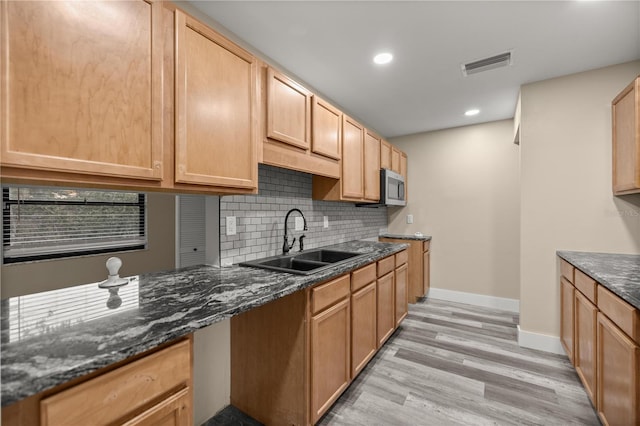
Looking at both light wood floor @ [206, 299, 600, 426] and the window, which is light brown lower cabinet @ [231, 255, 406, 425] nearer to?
light wood floor @ [206, 299, 600, 426]

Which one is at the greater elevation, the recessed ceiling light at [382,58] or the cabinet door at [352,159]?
the recessed ceiling light at [382,58]

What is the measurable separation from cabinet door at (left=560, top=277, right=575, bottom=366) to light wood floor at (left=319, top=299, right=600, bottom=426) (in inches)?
7.6

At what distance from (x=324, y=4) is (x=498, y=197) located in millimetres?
3315

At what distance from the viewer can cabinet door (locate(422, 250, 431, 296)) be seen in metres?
3.82

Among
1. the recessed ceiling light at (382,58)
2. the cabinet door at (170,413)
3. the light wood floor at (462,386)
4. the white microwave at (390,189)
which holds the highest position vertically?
the recessed ceiling light at (382,58)

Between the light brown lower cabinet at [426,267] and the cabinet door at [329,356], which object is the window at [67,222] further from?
the light brown lower cabinet at [426,267]

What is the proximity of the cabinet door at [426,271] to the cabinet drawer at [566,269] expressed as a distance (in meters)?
1.55

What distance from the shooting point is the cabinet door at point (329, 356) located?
157 cm

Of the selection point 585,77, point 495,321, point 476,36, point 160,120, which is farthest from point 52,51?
point 495,321

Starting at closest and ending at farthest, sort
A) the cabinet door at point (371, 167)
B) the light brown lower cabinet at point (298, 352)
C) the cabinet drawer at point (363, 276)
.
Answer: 1. the light brown lower cabinet at point (298, 352)
2. the cabinet drawer at point (363, 276)
3. the cabinet door at point (371, 167)

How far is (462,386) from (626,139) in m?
2.19

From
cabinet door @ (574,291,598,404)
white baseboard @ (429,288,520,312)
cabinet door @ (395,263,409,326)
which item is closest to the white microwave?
cabinet door @ (395,263,409,326)

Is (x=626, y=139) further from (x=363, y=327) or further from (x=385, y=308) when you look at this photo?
(x=363, y=327)

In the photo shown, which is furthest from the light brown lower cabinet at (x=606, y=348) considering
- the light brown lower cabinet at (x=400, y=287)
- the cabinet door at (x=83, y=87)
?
the cabinet door at (x=83, y=87)
